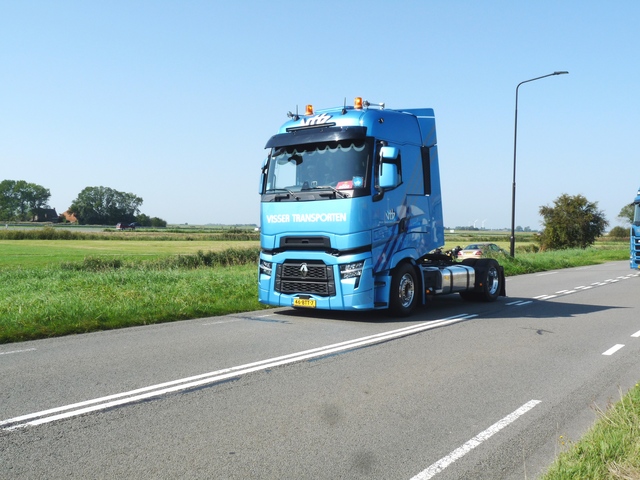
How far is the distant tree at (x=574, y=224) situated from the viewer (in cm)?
6225

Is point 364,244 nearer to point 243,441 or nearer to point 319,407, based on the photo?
point 319,407

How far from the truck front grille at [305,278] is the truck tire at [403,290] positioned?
1.27 m

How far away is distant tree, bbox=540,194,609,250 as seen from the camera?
62.2 meters

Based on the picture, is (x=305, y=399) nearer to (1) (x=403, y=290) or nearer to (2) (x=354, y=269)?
(2) (x=354, y=269)

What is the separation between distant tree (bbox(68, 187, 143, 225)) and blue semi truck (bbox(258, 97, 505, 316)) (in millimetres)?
142422

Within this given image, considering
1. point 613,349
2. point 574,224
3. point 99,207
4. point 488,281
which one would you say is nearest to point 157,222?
point 99,207

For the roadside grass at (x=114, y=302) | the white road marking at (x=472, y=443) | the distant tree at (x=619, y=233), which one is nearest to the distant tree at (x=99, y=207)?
the distant tree at (x=619, y=233)

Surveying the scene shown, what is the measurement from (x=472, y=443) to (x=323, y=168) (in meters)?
6.96

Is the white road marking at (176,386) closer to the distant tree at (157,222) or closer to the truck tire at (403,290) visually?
the truck tire at (403,290)

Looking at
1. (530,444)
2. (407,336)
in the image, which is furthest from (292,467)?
(407,336)

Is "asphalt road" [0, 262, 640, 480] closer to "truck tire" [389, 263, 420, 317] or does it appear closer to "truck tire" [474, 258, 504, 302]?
"truck tire" [389, 263, 420, 317]

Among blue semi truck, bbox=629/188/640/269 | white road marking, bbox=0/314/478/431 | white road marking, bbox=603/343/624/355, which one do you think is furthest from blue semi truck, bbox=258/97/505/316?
blue semi truck, bbox=629/188/640/269

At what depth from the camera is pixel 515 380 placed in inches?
263

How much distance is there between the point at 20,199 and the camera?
470 feet
